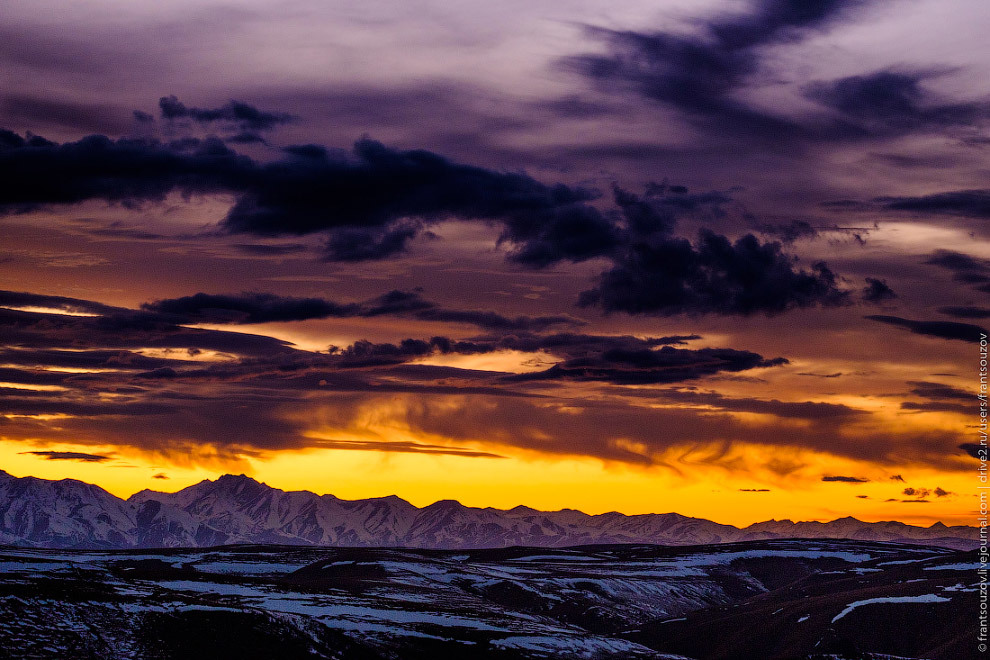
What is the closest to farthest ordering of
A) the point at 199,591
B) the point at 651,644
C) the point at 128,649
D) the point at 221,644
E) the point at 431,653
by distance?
1. the point at 128,649
2. the point at 221,644
3. the point at 431,653
4. the point at 199,591
5. the point at 651,644

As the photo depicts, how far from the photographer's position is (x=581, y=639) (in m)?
147

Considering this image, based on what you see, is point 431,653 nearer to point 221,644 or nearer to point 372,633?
point 372,633

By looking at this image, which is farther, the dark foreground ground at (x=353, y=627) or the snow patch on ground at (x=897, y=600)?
the snow patch on ground at (x=897, y=600)

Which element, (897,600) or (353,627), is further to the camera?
(897,600)

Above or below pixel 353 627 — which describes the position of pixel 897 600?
below

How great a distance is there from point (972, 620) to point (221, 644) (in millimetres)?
129148

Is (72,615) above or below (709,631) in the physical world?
above

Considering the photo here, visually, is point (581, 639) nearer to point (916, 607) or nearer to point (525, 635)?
point (525, 635)

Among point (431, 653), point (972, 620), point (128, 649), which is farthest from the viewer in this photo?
point (972, 620)

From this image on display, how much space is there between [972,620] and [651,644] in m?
54.5

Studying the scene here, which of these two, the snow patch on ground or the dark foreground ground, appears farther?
the snow patch on ground

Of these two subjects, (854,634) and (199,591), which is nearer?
(199,591)

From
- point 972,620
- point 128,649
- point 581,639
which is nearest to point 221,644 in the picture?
point 128,649

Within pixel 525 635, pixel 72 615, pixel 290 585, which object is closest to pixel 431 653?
pixel 525 635
